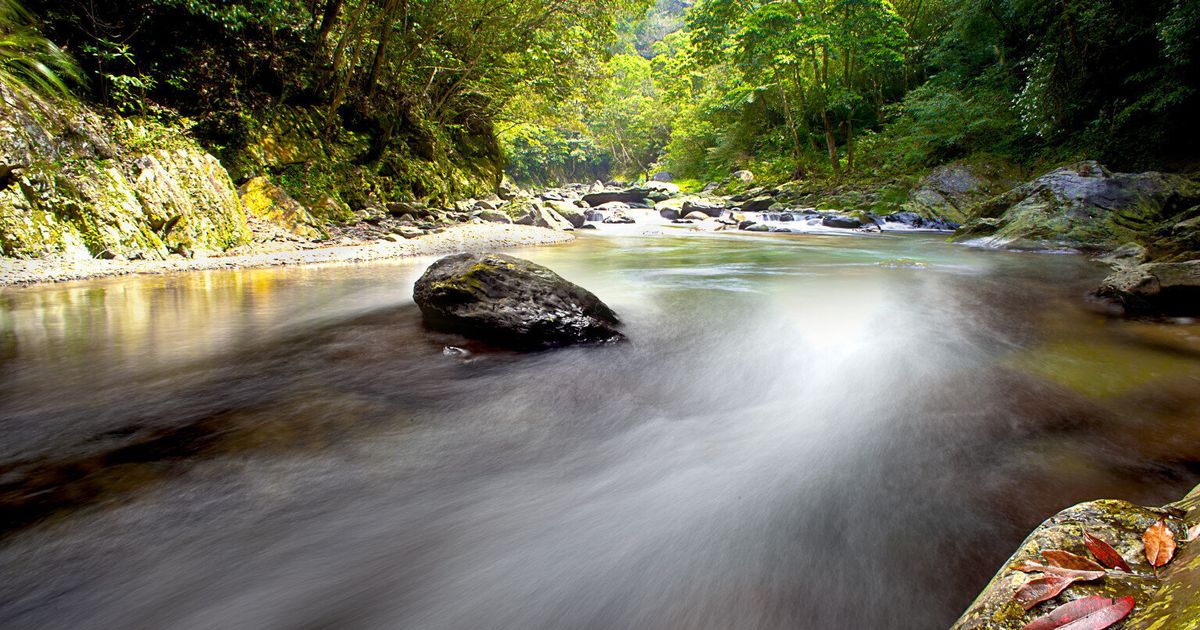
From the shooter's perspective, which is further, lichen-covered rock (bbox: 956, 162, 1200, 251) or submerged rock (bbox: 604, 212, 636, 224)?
submerged rock (bbox: 604, 212, 636, 224)

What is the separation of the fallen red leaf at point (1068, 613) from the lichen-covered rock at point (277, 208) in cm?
1015

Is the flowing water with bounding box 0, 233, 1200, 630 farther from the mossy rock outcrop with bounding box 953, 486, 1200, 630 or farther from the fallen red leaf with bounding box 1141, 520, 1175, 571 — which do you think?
the fallen red leaf with bounding box 1141, 520, 1175, 571

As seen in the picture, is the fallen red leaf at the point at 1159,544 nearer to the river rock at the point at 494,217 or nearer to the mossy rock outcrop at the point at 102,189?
the mossy rock outcrop at the point at 102,189

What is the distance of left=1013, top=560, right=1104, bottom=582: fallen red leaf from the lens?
1056mm

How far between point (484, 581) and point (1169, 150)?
14.8 meters

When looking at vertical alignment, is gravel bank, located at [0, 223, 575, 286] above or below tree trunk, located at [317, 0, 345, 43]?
below

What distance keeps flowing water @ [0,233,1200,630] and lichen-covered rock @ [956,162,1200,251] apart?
5726 millimetres

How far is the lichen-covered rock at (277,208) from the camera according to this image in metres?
8.72

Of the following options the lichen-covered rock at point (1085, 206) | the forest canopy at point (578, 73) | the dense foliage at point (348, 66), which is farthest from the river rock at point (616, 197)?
the lichen-covered rock at point (1085, 206)

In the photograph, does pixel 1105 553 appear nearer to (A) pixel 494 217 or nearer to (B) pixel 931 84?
(A) pixel 494 217

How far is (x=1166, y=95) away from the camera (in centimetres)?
887

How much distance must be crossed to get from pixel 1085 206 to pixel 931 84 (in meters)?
11.4

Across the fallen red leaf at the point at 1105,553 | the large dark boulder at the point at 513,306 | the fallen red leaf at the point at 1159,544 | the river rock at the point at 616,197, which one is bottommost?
the fallen red leaf at the point at 1105,553

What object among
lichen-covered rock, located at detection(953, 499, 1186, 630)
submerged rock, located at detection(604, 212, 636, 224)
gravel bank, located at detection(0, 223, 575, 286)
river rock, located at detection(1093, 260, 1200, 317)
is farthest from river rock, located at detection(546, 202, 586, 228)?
lichen-covered rock, located at detection(953, 499, 1186, 630)
